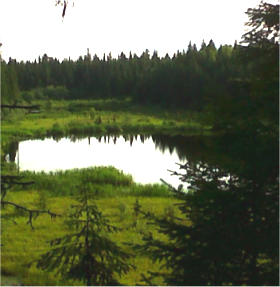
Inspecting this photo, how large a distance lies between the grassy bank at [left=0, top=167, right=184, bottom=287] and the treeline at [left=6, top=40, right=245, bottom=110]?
25.0m

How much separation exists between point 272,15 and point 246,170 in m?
1.50

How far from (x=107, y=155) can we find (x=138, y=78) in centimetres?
4880

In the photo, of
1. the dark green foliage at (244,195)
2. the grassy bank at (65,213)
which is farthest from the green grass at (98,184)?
the dark green foliage at (244,195)

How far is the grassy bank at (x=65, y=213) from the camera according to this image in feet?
28.9

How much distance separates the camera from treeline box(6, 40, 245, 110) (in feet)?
193

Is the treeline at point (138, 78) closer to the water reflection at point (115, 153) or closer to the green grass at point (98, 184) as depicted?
the water reflection at point (115, 153)

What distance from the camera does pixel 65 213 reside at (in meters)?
13.0

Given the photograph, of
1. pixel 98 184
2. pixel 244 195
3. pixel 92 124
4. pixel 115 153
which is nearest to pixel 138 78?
pixel 92 124


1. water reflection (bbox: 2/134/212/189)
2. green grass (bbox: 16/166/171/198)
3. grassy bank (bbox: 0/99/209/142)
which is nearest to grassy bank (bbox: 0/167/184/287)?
green grass (bbox: 16/166/171/198)

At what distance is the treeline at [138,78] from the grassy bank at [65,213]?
25029 millimetres

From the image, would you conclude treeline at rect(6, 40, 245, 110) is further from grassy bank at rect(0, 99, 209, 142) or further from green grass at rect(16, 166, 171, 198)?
green grass at rect(16, 166, 171, 198)

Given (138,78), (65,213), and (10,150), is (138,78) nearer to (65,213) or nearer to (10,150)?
(10,150)

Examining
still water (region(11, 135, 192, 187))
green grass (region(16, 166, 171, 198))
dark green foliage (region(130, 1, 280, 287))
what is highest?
dark green foliage (region(130, 1, 280, 287))

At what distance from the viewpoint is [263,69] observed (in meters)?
3.82
